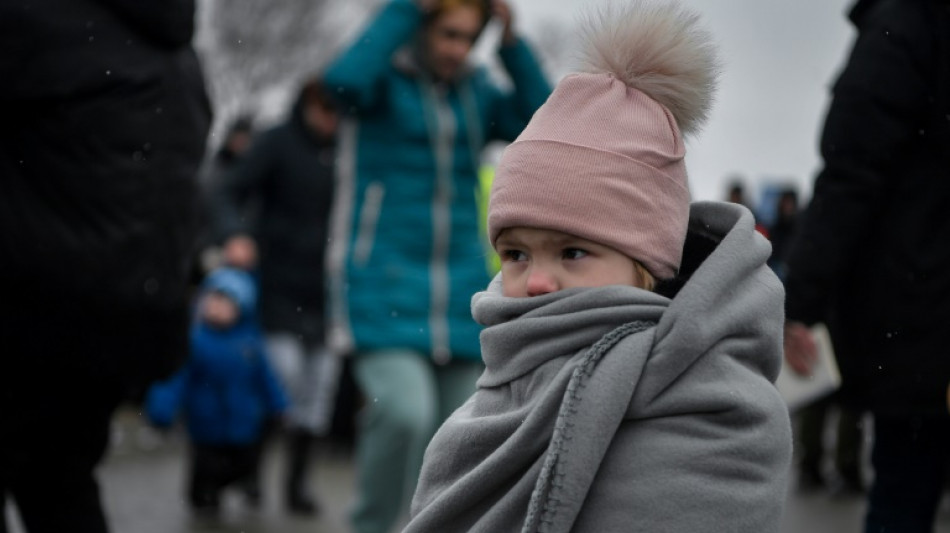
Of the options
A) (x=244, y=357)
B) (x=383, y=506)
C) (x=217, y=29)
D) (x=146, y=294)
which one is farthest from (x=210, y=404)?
(x=217, y=29)

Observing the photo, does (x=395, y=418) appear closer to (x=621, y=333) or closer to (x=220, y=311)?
(x=621, y=333)

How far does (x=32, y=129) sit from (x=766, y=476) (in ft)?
7.46

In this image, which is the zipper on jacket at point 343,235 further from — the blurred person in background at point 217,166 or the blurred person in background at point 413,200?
the blurred person in background at point 217,166

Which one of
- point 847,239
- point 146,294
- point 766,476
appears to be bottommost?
point 146,294

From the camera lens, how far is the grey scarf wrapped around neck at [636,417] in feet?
8.35

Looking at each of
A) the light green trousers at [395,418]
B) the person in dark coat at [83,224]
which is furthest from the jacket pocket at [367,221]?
the person in dark coat at [83,224]

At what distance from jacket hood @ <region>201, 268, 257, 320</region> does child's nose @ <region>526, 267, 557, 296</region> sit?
642cm

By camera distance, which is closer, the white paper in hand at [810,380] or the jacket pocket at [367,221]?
the white paper in hand at [810,380]

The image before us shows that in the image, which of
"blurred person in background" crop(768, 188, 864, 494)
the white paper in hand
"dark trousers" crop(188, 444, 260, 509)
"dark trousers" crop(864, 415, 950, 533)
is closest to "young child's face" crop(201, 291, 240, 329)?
"dark trousers" crop(188, 444, 260, 509)

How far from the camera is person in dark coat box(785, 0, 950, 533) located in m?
4.34

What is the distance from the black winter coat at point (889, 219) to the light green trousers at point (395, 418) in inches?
54.9

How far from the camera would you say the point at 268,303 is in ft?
29.9

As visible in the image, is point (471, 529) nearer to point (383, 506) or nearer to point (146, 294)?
point (146, 294)

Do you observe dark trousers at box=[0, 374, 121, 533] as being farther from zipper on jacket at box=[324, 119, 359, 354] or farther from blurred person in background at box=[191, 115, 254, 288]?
blurred person in background at box=[191, 115, 254, 288]
